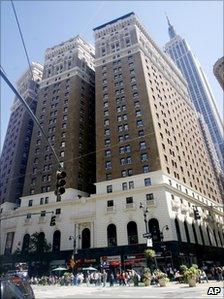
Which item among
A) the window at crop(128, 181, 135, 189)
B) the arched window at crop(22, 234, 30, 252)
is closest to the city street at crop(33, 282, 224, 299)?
the window at crop(128, 181, 135, 189)

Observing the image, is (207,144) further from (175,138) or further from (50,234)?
(50,234)

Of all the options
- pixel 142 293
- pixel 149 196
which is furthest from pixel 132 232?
pixel 142 293

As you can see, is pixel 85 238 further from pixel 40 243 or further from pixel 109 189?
pixel 109 189

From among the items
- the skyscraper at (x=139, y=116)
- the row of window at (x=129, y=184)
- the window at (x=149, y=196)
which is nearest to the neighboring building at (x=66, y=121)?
the skyscraper at (x=139, y=116)

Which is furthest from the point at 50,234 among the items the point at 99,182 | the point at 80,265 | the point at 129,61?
Answer: the point at 129,61

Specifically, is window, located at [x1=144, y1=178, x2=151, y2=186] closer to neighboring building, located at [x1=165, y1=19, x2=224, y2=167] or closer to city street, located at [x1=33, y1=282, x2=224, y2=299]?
city street, located at [x1=33, y1=282, x2=224, y2=299]

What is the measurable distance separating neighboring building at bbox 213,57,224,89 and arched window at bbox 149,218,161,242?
30.4m

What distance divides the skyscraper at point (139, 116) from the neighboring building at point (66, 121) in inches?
269

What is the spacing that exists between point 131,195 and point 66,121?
29.3m

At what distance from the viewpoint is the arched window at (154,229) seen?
47.3m

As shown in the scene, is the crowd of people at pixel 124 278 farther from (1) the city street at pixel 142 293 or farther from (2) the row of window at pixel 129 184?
(2) the row of window at pixel 129 184

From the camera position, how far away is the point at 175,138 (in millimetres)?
67375

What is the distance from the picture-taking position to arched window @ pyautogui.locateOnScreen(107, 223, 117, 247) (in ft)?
166

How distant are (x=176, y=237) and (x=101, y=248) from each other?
1313 cm
